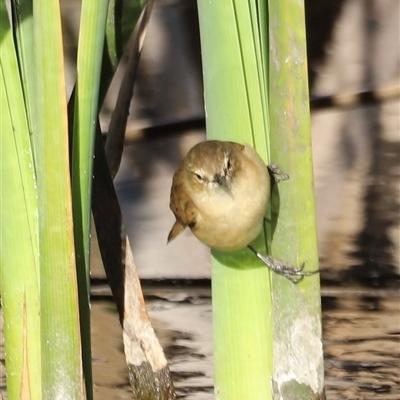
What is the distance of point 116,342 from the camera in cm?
172

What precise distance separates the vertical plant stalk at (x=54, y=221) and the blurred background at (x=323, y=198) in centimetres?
77

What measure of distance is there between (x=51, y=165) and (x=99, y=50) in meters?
0.16

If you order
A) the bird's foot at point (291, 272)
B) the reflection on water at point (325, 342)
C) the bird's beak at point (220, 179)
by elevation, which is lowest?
the reflection on water at point (325, 342)

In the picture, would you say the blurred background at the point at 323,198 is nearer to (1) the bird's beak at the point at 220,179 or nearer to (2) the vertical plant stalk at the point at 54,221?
(1) the bird's beak at the point at 220,179

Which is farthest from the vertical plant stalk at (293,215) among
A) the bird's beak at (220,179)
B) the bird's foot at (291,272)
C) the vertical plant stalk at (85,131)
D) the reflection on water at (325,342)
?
the reflection on water at (325,342)

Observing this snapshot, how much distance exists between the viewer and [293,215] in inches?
36.1

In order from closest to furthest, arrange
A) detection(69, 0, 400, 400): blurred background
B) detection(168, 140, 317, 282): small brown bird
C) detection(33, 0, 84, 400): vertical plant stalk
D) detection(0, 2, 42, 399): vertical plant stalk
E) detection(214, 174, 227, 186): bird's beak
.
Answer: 1. detection(33, 0, 84, 400): vertical plant stalk
2. detection(0, 2, 42, 399): vertical plant stalk
3. detection(168, 140, 317, 282): small brown bird
4. detection(214, 174, 227, 186): bird's beak
5. detection(69, 0, 400, 400): blurred background

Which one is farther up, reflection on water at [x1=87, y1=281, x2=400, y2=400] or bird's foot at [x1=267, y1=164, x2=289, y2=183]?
bird's foot at [x1=267, y1=164, x2=289, y2=183]

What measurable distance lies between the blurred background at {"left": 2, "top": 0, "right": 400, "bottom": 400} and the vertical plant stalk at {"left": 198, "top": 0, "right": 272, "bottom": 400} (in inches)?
23.8

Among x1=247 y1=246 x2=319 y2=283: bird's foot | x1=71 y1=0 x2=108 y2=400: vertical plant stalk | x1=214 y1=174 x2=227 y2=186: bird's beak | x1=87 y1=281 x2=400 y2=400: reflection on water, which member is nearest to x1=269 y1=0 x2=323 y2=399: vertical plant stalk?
x1=247 y1=246 x2=319 y2=283: bird's foot

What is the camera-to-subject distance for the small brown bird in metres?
1.14

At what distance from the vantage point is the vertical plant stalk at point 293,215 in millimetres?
895

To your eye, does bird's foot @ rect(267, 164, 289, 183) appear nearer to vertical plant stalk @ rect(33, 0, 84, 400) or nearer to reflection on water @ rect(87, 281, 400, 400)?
vertical plant stalk @ rect(33, 0, 84, 400)

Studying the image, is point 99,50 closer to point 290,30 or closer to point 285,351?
point 290,30
